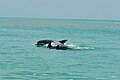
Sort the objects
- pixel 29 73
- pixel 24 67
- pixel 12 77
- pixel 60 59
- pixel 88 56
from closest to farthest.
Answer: pixel 12 77
pixel 29 73
pixel 24 67
pixel 60 59
pixel 88 56

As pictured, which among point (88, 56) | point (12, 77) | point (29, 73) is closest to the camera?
point (12, 77)

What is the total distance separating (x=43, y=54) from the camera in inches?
1886

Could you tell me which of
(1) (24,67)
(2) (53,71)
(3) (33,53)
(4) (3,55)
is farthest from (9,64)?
(3) (33,53)

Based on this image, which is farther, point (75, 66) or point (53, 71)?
point (75, 66)

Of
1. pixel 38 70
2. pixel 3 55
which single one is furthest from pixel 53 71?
pixel 3 55

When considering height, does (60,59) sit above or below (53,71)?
above

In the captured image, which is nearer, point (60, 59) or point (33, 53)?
point (60, 59)

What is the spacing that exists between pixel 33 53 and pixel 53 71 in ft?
Result: 47.4

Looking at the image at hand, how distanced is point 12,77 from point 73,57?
1536 centimetres

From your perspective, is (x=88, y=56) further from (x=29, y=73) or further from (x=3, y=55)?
(x=29, y=73)

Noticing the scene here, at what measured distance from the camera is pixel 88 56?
46.7 metres

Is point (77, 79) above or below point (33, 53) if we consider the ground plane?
below

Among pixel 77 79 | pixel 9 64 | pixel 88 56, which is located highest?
pixel 88 56

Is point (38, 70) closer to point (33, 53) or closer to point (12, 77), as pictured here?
point (12, 77)
